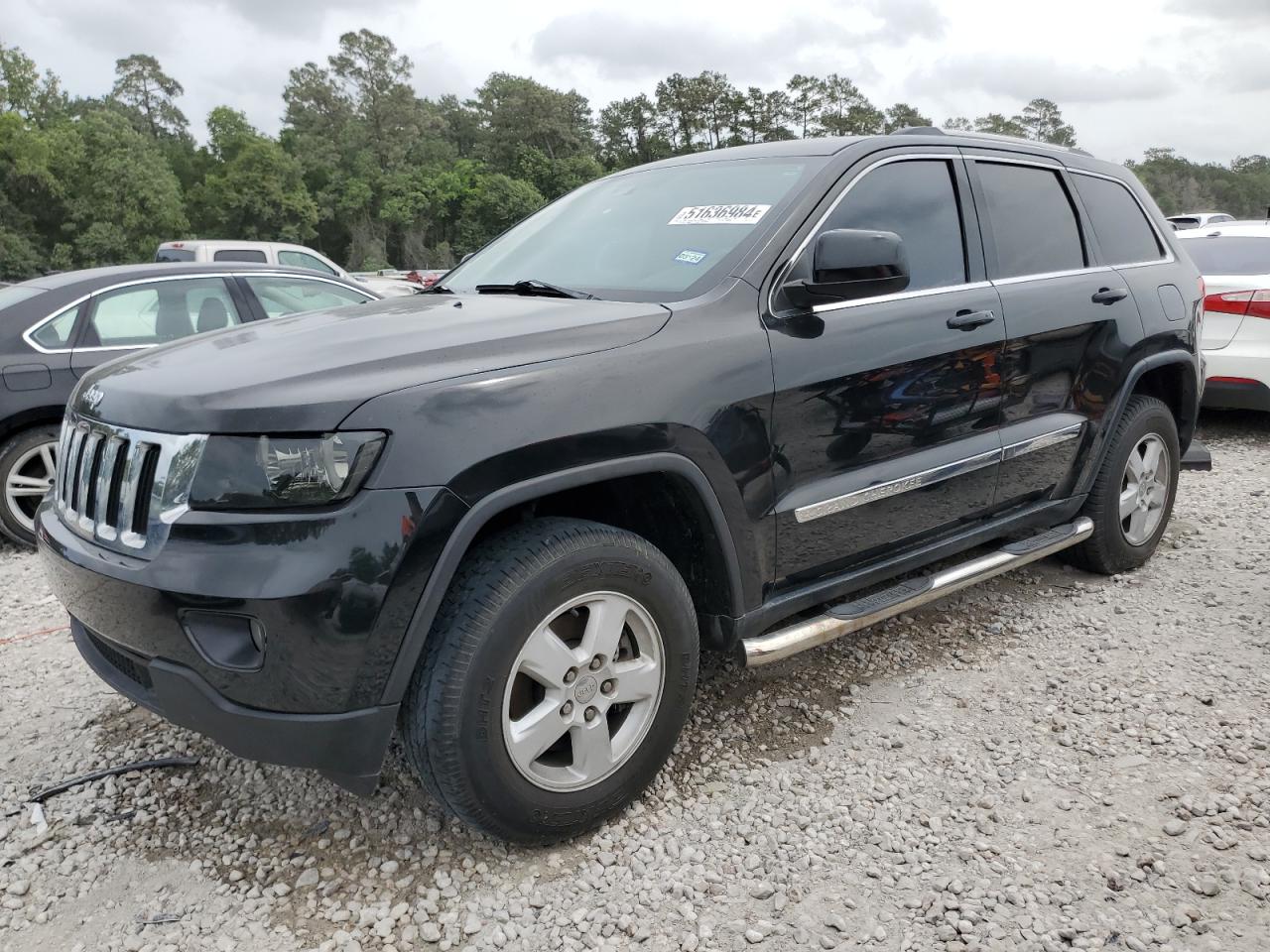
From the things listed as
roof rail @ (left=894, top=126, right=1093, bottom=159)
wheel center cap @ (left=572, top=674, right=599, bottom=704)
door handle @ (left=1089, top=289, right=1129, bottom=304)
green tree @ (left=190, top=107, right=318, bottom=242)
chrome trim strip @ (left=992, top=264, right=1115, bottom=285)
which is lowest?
wheel center cap @ (left=572, top=674, right=599, bottom=704)

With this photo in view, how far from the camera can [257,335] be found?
2672mm

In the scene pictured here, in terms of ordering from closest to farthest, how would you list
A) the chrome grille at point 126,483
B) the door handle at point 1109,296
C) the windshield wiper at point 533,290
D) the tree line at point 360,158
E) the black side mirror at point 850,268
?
the chrome grille at point 126,483
the black side mirror at point 850,268
the windshield wiper at point 533,290
the door handle at point 1109,296
the tree line at point 360,158

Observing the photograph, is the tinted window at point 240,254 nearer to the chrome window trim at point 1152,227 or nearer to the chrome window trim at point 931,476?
the chrome window trim at point 1152,227

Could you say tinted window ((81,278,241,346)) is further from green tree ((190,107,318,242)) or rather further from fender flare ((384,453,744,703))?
green tree ((190,107,318,242))

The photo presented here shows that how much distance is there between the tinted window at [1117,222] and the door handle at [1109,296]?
0.18 m

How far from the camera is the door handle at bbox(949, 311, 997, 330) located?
3221 mm

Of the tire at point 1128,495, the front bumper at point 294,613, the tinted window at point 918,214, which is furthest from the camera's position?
the tire at point 1128,495

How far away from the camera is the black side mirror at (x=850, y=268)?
2686 millimetres

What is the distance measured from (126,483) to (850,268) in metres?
1.97

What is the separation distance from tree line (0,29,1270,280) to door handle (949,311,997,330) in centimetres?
4043

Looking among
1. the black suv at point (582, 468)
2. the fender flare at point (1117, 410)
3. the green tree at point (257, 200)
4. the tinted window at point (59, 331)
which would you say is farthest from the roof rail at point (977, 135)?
the green tree at point (257, 200)

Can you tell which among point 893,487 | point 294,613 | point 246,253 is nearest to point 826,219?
point 893,487

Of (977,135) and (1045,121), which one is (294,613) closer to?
(977,135)

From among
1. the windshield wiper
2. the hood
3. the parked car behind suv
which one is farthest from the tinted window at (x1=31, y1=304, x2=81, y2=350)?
the windshield wiper
